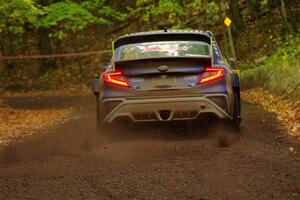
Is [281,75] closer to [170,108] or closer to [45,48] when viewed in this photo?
[170,108]

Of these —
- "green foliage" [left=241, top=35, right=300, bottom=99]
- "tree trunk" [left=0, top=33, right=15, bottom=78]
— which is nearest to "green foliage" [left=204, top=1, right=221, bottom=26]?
"green foliage" [left=241, top=35, right=300, bottom=99]

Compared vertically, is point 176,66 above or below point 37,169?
above

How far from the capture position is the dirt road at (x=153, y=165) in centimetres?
554

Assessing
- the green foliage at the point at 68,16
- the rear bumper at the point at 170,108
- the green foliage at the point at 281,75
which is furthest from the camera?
the green foliage at the point at 68,16

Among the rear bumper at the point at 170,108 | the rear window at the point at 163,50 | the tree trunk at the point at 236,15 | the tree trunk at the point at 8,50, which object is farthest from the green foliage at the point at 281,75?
the tree trunk at the point at 8,50

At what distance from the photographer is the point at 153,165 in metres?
→ 6.79

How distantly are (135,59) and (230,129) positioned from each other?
1.84 m

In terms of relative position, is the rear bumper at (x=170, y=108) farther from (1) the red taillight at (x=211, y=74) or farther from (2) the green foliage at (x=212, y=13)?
(2) the green foliage at (x=212, y=13)

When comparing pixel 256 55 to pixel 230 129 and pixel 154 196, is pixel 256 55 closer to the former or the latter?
pixel 230 129

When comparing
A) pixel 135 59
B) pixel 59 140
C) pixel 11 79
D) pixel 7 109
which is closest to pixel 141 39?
pixel 135 59

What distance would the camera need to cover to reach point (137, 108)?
8148mm

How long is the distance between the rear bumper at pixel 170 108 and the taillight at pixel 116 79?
0.77ft

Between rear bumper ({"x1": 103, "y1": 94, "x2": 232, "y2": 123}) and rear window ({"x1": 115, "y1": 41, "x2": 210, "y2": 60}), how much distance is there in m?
A: 0.65

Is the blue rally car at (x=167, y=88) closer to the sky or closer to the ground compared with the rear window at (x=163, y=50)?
closer to the ground
